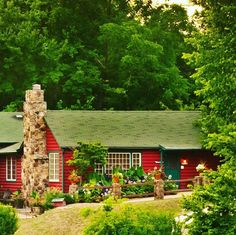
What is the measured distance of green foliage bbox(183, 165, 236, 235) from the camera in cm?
1989

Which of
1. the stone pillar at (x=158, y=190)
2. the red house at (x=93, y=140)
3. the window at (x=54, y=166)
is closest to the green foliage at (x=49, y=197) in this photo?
the red house at (x=93, y=140)

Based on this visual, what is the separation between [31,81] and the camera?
64188 millimetres

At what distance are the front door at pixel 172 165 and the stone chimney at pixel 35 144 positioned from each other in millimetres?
6631

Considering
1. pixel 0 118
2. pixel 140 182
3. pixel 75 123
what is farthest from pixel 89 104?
pixel 140 182

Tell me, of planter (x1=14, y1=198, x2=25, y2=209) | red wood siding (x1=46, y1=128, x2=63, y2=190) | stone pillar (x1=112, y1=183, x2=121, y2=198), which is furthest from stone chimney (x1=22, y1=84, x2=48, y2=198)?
stone pillar (x1=112, y1=183, x2=121, y2=198)

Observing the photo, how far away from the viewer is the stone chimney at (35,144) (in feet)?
145

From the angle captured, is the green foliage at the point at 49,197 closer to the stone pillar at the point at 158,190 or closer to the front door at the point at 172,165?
the stone pillar at the point at 158,190

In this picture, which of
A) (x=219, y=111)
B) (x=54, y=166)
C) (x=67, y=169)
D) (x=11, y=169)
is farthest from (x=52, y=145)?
(x=219, y=111)

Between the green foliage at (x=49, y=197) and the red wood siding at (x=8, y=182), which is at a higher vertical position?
the red wood siding at (x=8, y=182)

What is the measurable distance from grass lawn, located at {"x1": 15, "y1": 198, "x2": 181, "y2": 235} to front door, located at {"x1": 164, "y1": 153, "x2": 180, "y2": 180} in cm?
929

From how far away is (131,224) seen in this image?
64.1 ft

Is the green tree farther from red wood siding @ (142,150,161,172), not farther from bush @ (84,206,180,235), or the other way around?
red wood siding @ (142,150,161,172)

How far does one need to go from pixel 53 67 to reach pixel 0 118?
13.8 meters

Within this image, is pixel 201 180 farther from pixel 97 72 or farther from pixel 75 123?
pixel 97 72
